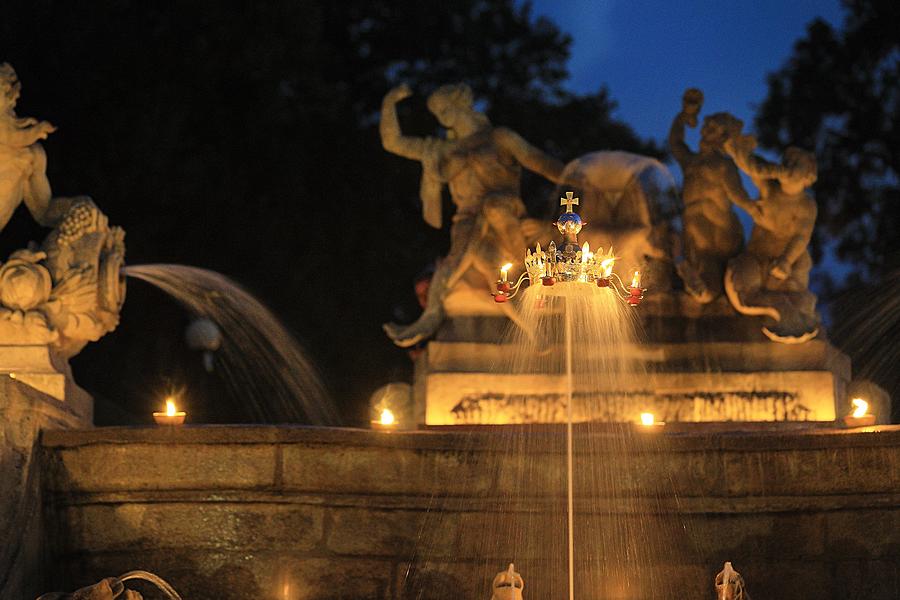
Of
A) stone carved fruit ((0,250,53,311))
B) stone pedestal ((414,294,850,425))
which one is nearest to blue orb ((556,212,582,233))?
stone pedestal ((414,294,850,425))

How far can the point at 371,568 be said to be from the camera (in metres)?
12.3

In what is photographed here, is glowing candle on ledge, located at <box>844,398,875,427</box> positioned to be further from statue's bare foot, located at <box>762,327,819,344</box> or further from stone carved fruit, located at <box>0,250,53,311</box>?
stone carved fruit, located at <box>0,250,53,311</box>

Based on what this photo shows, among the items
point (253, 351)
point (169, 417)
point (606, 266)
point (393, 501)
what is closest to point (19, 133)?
point (169, 417)

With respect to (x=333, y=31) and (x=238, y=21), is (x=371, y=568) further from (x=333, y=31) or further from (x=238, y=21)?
(x=333, y=31)

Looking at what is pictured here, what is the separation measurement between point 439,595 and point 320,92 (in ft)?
45.9

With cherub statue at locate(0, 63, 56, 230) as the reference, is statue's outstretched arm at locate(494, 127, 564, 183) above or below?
above

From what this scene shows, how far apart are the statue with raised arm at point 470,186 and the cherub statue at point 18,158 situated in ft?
10.3

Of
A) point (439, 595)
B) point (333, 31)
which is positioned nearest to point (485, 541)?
point (439, 595)

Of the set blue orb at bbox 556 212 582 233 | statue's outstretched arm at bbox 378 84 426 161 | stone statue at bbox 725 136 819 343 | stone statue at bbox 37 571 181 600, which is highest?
statue's outstretched arm at bbox 378 84 426 161

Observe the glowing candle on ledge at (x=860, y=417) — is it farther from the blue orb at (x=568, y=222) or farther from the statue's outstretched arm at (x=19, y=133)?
the statue's outstretched arm at (x=19, y=133)

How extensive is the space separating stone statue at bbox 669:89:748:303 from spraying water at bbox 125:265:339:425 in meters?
4.42

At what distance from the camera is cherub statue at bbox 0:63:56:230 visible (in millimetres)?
14094

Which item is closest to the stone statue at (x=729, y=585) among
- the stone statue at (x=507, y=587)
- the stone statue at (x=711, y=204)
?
the stone statue at (x=507, y=587)

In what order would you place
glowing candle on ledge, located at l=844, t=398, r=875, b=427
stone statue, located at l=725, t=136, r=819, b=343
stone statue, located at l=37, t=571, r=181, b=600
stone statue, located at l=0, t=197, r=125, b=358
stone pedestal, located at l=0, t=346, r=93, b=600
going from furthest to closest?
stone statue, located at l=725, t=136, r=819, b=343
stone statue, located at l=0, t=197, r=125, b=358
glowing candle on ledge, located at l=844, t=398, r=875, b=427
stone pedestal, located at l=0, t=346, r=93, b=600
stone statue, located at l=37, t=571, r=181, b=600
